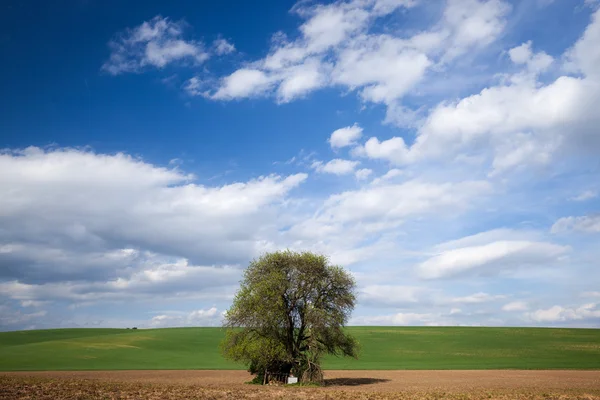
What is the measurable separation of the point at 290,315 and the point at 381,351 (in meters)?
62.1

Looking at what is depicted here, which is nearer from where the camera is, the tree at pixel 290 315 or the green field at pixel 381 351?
the tree at pixel 290 315

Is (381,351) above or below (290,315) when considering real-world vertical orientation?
below

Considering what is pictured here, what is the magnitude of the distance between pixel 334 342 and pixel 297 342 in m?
3.73

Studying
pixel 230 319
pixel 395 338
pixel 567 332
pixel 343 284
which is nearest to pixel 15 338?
pixel 395 338

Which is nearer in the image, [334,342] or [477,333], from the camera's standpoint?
[334,342]

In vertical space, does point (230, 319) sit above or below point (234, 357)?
above

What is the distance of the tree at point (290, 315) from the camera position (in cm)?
4556

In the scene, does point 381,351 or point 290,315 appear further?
point 381,351

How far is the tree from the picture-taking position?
149 feet

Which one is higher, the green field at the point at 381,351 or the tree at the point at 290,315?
the tree at the point at 290,315

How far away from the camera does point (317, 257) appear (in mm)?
48312

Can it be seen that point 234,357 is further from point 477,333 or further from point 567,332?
point 567,332

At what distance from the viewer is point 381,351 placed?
102062 millimetres

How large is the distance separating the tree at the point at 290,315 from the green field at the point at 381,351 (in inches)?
1340
